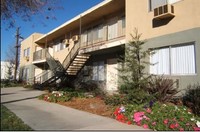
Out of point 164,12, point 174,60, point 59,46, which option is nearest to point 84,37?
point 59,46

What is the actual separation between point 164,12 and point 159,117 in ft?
17.7

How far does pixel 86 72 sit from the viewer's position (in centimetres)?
2039

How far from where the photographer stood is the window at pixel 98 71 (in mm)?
18516

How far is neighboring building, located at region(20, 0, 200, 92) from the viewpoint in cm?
990

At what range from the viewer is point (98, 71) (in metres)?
19.1

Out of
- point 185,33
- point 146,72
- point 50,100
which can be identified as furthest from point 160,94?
point 50,100

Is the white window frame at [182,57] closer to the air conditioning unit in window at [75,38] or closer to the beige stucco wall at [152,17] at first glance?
the beige stucco wall at [152,17]

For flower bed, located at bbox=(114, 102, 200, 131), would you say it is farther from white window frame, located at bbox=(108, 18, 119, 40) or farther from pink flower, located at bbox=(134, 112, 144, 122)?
white window frame, located at bbox=(108, 18, 119, 40)

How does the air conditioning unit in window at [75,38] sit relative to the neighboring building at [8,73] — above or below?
above

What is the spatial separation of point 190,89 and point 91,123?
4.70 metres

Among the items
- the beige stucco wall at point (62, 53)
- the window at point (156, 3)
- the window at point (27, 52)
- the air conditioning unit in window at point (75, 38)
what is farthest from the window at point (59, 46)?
the window at point (156, 3)

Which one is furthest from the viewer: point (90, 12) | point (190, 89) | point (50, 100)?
point (90, 12)

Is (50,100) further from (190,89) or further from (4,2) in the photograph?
(190,89)

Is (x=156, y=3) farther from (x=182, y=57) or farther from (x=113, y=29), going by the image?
(x=113, y=29)
